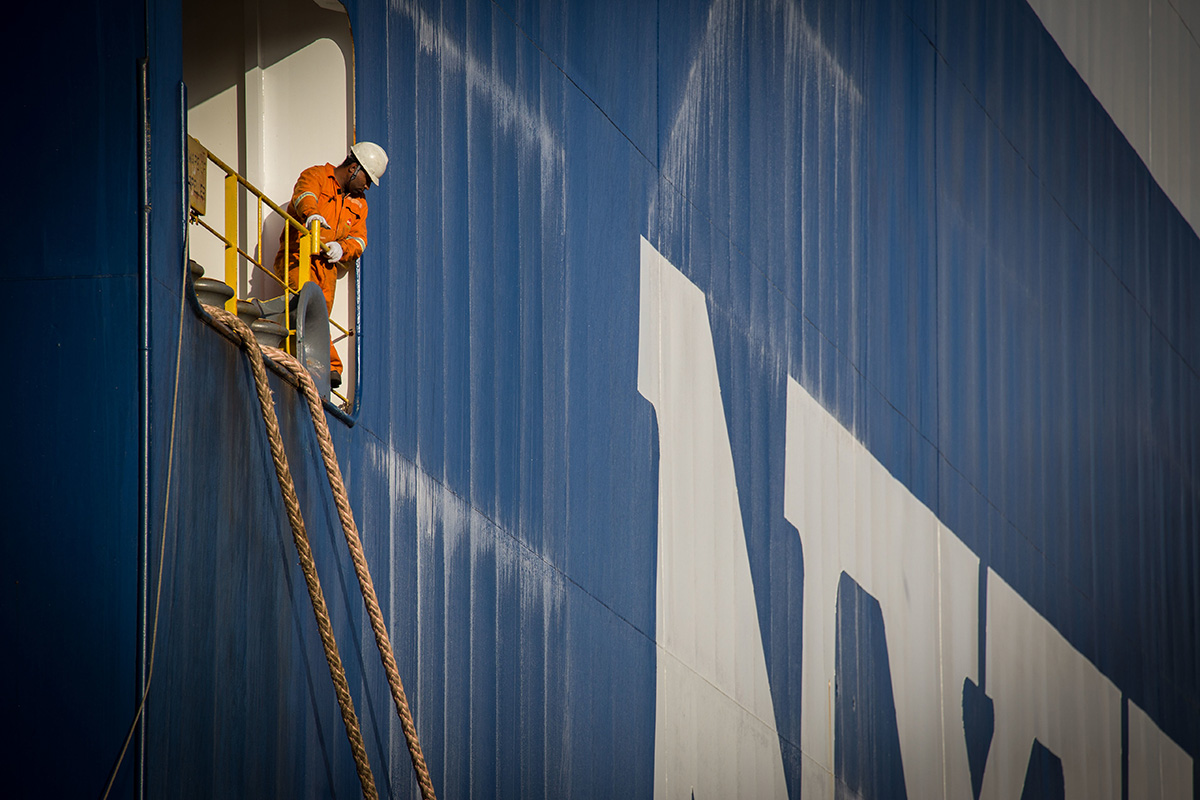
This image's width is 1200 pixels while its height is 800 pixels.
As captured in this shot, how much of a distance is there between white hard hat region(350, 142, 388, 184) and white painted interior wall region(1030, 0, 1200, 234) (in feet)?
16.3

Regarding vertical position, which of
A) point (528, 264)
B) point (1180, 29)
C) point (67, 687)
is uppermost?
point (1180, 29)

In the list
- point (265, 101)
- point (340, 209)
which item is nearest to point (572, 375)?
point (340, 209)

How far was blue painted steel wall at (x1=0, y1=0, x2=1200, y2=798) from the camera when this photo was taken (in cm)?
237

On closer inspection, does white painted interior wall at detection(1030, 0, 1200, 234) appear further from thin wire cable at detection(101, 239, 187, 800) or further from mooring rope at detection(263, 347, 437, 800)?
thin wire cable at detection(101, 239, 187, 800)

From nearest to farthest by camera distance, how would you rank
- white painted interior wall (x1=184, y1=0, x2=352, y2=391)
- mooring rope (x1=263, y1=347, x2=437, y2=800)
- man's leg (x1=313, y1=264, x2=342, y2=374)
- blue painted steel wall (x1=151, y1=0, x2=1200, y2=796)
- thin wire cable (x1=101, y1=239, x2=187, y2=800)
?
thin wire cable (x1=101, y1=239, x2=187, y2=800), mooring rope (x1=263, y1=347, x2=437, y2=800), blue painted steel wall (x1=151, y1=0, x2=1200, y2=796), man's leg (x1=313, y1=264, x2=342, y2=374), white painted interior wall (x1=184, y1=0, x2=352, y2=391)

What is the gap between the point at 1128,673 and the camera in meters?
7.96

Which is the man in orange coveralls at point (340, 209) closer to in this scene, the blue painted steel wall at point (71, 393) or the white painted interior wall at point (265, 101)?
the white painted interior wall at point (265, 101)

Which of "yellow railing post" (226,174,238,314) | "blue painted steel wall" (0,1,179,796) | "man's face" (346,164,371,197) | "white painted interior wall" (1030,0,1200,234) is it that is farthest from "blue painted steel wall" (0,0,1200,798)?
"yellow railing post" (226,174,238,314)

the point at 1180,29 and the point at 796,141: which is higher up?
the point at 1180,29

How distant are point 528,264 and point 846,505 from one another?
2.24 metres

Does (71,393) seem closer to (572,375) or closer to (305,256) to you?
(305,256)

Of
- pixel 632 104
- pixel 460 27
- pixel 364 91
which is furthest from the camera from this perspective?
pixel 632 104

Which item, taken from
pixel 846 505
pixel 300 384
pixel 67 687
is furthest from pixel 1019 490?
pixel 67 687

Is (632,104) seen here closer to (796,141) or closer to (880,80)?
(796,141)
